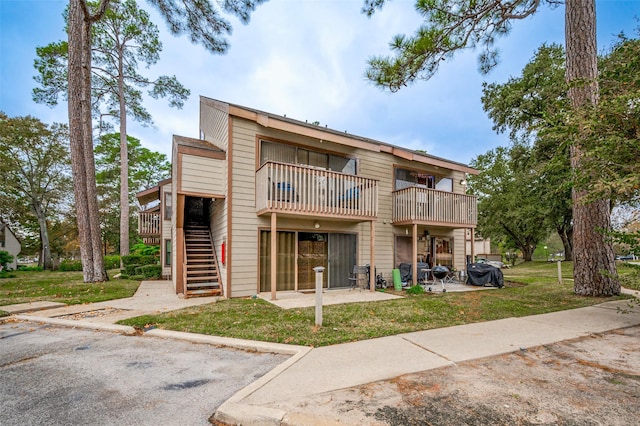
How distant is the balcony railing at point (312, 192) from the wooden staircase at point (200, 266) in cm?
272

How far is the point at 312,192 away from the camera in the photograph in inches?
342

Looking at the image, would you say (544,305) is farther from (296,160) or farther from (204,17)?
(204,17)

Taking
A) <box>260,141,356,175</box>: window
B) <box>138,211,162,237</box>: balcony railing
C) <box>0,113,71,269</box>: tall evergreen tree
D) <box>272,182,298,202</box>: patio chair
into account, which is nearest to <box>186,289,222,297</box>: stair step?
<box>272,182,298,202</box>: patio chair

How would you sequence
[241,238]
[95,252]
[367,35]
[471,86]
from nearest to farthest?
1. [241,238]
2. [367,35]
3. [95,252]
4. [471,86]

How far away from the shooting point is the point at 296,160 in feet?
31.8

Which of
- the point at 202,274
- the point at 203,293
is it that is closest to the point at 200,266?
the point at 202,274

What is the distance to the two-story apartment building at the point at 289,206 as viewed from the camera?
27.7ft

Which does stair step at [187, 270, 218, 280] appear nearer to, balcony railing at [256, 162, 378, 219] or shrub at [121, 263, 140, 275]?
balcony railing at [256, 162, 378, 219]

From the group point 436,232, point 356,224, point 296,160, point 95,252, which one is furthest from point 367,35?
point 95,252

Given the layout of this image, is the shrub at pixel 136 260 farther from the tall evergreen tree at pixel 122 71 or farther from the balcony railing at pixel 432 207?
the balcony railing at pixel 432 207

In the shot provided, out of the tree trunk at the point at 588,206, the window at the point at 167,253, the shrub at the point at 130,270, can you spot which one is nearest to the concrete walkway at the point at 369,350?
the tree trunk at the point at 588,206

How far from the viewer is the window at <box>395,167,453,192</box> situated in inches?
467

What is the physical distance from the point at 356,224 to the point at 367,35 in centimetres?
654

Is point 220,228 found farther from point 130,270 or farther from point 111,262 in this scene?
point 111,262
